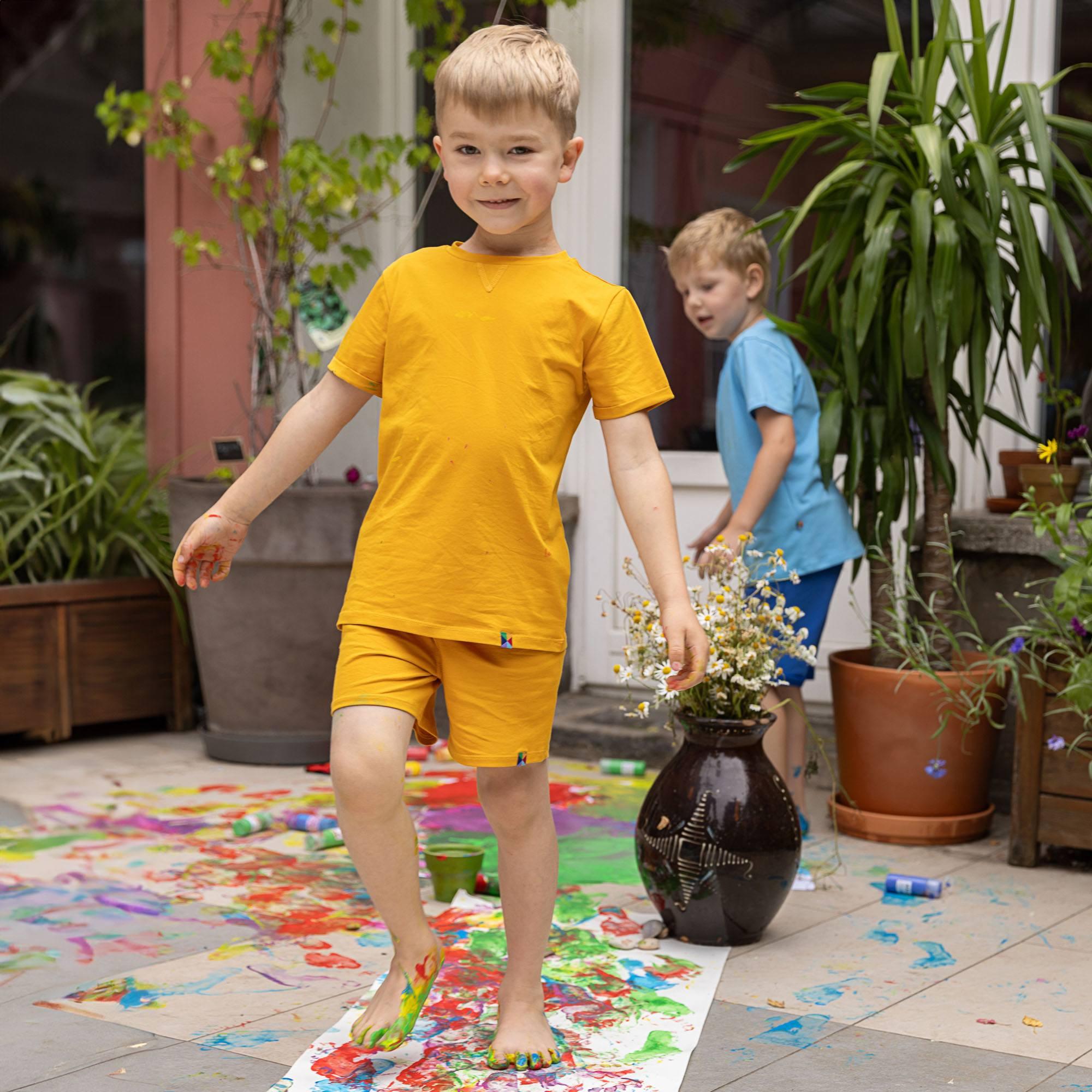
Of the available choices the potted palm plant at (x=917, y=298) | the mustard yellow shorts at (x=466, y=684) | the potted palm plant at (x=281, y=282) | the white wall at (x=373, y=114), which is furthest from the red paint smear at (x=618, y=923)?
the white wall at (x=373, y=114)

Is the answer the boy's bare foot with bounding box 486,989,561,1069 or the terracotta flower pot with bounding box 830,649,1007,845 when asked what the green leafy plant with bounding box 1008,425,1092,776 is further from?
the boy's bare foot with bounding box 486,989,561,1069

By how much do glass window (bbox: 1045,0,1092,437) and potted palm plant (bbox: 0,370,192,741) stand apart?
8.90 feet

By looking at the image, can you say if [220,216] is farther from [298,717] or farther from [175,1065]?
[175,1065]

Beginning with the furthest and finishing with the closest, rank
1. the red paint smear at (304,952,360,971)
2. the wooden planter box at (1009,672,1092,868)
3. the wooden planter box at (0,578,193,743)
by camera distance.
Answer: the wooden planter box at (0,578,193,743)
the wooden planter box at (1009,672,1092,868)
the red paint smear at (304,952,360,971)

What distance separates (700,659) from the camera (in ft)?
6.36

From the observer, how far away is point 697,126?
4.62 meters

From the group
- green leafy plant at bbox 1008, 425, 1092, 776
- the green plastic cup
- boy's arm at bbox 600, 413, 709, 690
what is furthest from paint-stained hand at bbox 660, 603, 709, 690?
green leafy plant at bbox 1008, 425, 1092, 776

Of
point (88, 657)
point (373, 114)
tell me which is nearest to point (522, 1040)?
point (88, 657)

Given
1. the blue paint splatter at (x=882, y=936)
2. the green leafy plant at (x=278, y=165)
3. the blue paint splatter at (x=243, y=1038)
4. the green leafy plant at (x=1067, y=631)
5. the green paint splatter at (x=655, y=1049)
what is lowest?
the blue paint splatter at (x=882, y=936)

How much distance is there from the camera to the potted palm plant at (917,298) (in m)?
3.20

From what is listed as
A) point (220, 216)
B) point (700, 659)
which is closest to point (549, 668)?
point (700, 659)

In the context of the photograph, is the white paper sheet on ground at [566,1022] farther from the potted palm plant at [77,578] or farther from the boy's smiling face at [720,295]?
the potted palm plant at [77,578]

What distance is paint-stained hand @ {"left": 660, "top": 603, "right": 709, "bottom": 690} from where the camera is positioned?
1937 mm

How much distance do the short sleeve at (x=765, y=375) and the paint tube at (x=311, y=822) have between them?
135 centimetres
